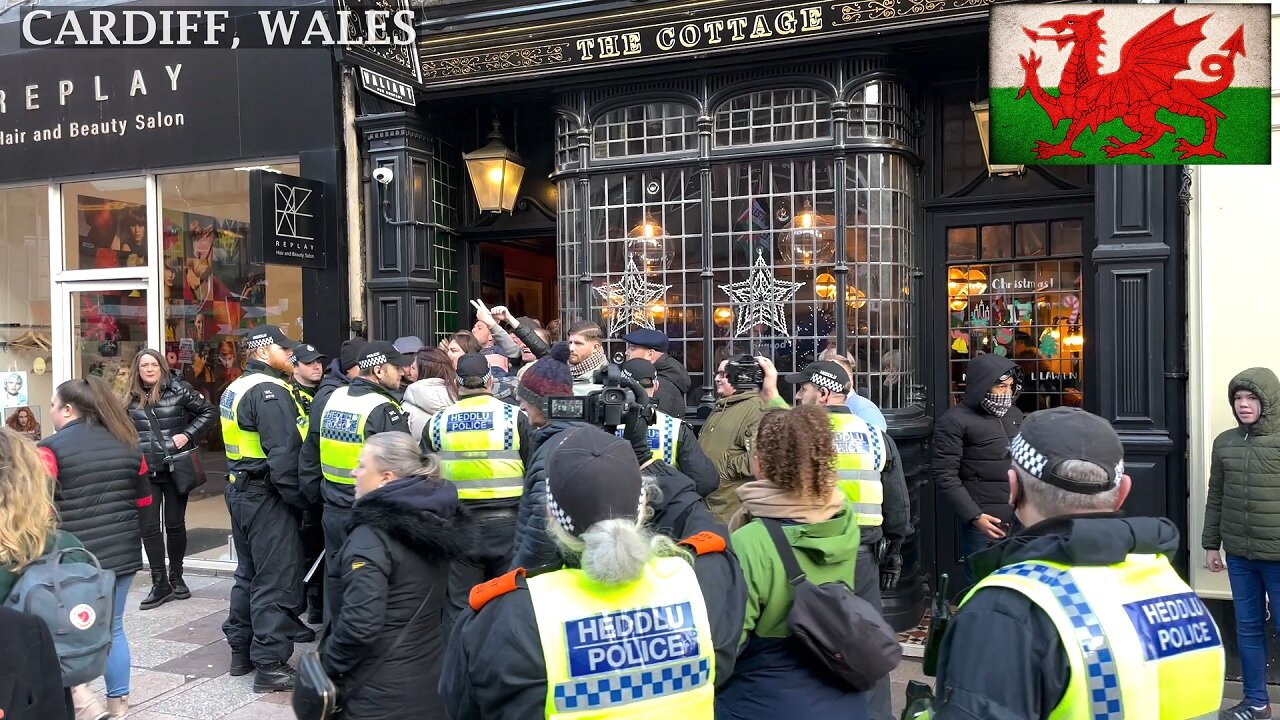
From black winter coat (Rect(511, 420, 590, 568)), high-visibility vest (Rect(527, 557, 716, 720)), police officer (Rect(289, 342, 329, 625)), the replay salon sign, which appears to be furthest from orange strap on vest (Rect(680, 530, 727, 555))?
the replay salon sign

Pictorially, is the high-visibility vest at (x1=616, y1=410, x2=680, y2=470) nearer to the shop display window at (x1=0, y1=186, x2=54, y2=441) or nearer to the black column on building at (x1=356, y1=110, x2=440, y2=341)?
the black column on building at (x1=356, y1=110, x2=440, y2=341)

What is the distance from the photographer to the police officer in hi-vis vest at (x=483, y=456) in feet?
16.1

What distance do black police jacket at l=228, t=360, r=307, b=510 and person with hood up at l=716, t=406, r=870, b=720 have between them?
3619mm

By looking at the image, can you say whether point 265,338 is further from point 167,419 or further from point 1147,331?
point 1147,331

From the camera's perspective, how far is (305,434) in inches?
231

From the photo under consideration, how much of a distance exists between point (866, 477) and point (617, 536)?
2593mm

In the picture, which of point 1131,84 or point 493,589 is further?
point 1131,84

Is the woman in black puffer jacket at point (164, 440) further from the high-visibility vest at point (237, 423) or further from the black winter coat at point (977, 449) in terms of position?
the black winter coat at point (977, 449)

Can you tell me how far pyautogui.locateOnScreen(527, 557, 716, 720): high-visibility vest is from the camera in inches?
77.2

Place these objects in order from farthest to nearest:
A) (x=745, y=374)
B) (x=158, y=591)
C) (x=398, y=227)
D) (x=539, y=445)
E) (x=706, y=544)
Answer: (x=398, y=227) < (x=158, y=591) < (x=745, y=374) < (x=539, y=445) < (x=706, y=544)

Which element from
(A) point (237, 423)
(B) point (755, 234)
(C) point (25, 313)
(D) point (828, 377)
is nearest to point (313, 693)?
(D) point (828, 377)

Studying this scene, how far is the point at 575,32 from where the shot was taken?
7.16 metres

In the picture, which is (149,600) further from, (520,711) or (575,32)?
(520,711)

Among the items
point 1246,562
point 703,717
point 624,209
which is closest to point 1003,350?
Answer: point 1246,562
